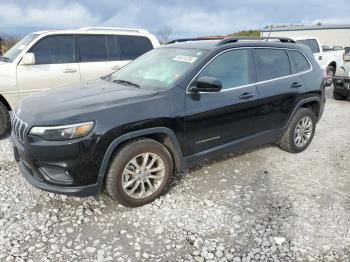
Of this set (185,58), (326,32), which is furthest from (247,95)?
(326,32)

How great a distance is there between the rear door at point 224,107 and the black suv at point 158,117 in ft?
0.04

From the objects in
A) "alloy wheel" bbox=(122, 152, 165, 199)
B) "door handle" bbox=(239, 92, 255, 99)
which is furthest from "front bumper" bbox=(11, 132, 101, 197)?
"door handle" bbox=(239, 92, 255, 99)

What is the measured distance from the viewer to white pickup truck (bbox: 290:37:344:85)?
1246 centimetres

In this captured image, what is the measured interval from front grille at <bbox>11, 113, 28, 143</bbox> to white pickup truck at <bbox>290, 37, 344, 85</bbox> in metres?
10.5

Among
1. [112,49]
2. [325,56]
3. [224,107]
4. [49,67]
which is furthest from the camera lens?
[325,56]

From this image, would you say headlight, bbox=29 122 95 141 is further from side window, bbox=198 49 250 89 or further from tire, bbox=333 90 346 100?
tire, bbox=333 90 346 100

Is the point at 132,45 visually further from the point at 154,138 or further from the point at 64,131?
the point at 64,131

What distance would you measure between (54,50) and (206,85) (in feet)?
12.7

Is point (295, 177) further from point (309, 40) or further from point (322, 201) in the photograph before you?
point (309, 40)

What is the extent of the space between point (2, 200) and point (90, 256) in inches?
60.0

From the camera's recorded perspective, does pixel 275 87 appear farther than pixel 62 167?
Yes

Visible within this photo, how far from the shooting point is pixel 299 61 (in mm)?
5262

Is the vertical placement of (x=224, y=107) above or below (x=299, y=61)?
below

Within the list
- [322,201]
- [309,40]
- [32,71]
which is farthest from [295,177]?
[309,40]
